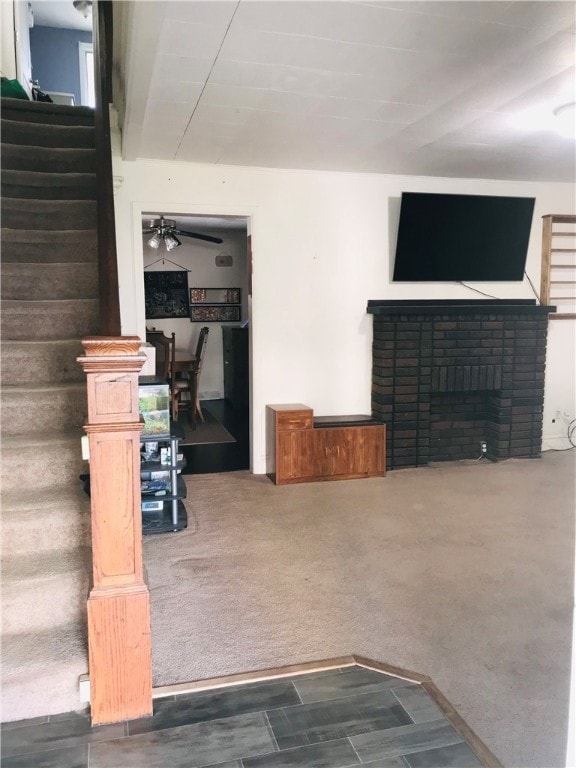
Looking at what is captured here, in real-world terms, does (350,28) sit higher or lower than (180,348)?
higher

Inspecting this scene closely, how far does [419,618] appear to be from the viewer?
99.4 inches

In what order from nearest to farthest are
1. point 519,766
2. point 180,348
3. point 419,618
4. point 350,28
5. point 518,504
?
1. point 519,766
2. point 350,28
3. point 419,618
4. point 518,504
5. point 180,348

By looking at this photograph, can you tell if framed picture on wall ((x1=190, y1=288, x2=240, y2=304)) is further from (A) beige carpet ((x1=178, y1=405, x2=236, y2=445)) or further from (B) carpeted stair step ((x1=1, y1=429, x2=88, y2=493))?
(B) carpeted stair step ((x1=1, y1=429, x2=88, y2=493))

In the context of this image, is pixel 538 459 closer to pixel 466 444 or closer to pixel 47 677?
pixel 466 444

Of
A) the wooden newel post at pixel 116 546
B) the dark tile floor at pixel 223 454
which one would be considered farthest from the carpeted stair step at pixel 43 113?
the wooden newel post at pixel 116 546

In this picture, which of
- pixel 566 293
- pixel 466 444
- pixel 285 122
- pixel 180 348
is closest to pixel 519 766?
pixel 285 122

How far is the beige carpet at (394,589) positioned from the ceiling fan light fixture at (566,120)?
7.87 ft

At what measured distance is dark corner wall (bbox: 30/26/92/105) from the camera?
6.90 metres

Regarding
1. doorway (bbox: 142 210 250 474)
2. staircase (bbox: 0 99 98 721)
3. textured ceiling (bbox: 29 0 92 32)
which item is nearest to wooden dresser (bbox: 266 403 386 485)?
staircase (bbox: 0 99 98 721)

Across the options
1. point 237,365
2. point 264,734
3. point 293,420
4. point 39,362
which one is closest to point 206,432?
point 237,365

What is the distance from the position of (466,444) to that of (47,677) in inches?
163

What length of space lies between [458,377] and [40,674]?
155 inches

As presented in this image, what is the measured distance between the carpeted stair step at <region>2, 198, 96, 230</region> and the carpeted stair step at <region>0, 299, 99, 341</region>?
68 cm

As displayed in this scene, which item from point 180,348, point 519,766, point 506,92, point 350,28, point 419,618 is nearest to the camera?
point 519,766
